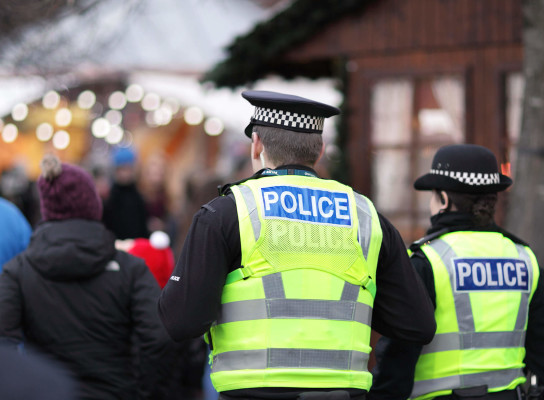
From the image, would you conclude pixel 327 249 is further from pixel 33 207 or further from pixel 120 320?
pixel 33 207

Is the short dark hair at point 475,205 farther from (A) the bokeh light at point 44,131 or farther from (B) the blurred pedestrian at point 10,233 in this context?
(A) the bokeh light at point 44,131

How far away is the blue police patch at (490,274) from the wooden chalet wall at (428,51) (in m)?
4.51

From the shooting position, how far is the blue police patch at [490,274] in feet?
10.9

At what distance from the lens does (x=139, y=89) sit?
54.6ft

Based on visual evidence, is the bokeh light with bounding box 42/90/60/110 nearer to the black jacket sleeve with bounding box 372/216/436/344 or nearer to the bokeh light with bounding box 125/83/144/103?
the bokeh light with bounding box 125/83/144/103

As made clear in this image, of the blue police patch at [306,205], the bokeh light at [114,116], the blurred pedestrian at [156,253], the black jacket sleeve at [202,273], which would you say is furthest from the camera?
the bokeh light at [114,116]

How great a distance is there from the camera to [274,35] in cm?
840

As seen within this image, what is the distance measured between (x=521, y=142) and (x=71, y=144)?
14.6 metres

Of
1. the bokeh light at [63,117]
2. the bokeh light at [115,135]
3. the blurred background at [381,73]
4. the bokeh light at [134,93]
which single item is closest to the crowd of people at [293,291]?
the blurred background at [381,73]

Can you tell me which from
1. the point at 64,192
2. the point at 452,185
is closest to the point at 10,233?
the point at 64,192

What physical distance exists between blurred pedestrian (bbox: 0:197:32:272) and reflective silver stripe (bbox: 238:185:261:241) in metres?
2.45

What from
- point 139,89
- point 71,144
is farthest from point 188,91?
point 71,144

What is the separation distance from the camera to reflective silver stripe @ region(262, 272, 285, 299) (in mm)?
2707

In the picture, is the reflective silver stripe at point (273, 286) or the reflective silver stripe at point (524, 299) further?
the reflective silver stripe at point (524, 299)
